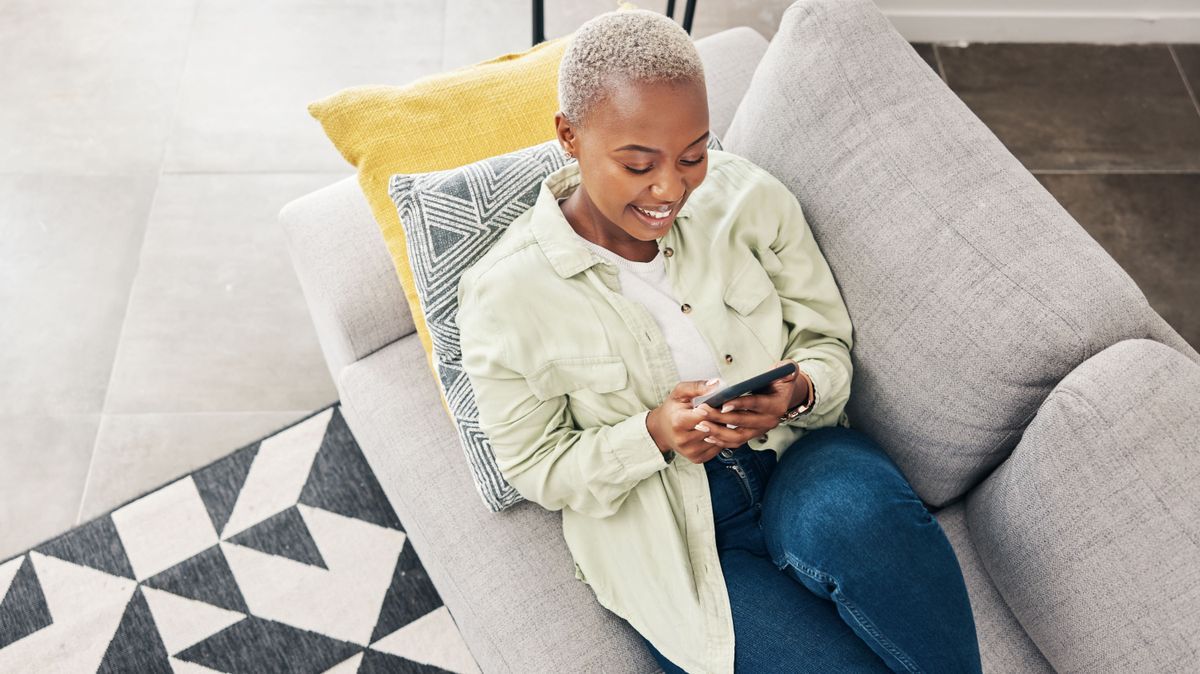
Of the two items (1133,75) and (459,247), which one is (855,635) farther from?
(1133,75)

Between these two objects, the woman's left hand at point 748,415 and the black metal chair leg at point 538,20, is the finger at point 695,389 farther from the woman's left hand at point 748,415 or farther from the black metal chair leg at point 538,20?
the black metal chair leg at point 538,20

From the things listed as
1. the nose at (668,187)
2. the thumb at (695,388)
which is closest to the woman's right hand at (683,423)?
the thumb at (695,388)

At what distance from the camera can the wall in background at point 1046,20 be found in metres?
2.41

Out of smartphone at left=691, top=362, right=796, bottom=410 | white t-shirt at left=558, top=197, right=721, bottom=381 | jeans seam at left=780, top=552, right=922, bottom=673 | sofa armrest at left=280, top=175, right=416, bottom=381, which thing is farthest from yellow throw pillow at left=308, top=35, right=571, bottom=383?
jeans seam at left=780, top=552, right=922, bottom=673

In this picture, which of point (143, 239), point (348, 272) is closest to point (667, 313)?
point (348, 272)

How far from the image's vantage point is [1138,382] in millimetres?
1071

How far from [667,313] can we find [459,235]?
299 mm

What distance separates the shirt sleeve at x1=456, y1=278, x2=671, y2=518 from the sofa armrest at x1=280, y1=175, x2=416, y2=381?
11.0 inches

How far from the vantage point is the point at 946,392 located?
1.19 m

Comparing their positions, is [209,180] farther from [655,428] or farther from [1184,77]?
[1184,77]

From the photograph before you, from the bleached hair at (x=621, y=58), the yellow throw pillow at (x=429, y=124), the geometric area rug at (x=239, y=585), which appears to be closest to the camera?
the bleached hair at (x=621, y=58)

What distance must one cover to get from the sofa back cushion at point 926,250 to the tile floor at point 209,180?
108 cm

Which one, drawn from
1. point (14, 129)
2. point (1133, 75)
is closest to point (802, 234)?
point (1133, 75)

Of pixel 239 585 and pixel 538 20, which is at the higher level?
pixel 538 20
